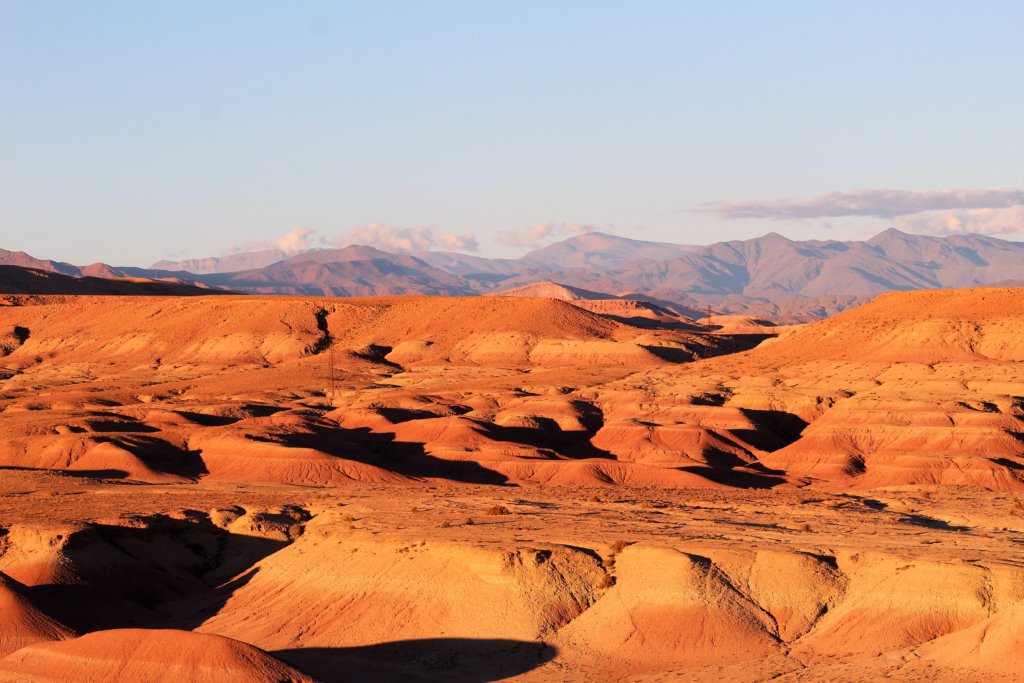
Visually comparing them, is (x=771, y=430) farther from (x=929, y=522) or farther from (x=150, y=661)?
(x=150, y=661)

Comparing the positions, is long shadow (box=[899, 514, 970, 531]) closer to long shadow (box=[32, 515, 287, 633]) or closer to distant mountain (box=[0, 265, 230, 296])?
long shadow (box=[32, 515, 287, 633])

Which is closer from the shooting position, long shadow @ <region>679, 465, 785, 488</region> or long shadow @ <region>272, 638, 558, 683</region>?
long shadow @ <region>272, 638, 558, 683</region>

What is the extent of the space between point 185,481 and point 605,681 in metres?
37.7

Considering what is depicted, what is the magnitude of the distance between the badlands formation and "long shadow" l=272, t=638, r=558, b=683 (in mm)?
118

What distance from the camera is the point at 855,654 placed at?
33281mm

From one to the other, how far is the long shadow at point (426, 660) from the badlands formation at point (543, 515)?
12 centimetres

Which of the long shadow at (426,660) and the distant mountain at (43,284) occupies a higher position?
the distant mountain at (43,284)

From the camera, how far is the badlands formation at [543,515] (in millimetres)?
34406

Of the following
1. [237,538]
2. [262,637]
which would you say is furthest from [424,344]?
[262,637]

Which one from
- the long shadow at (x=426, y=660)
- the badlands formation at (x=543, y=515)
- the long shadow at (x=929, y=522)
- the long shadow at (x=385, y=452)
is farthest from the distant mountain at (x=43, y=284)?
the long shadow at (x=426, y=660)

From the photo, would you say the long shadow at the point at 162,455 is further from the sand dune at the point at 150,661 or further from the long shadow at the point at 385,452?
the sand dune at the point at 150,661

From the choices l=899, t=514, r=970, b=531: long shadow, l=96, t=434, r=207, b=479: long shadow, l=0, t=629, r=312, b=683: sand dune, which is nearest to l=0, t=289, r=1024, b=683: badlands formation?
l=0, t=629, r=312, b=683: sand dune

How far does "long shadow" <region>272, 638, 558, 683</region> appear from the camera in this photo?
34.4 meters

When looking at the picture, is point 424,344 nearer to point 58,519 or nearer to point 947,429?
point 947,429
